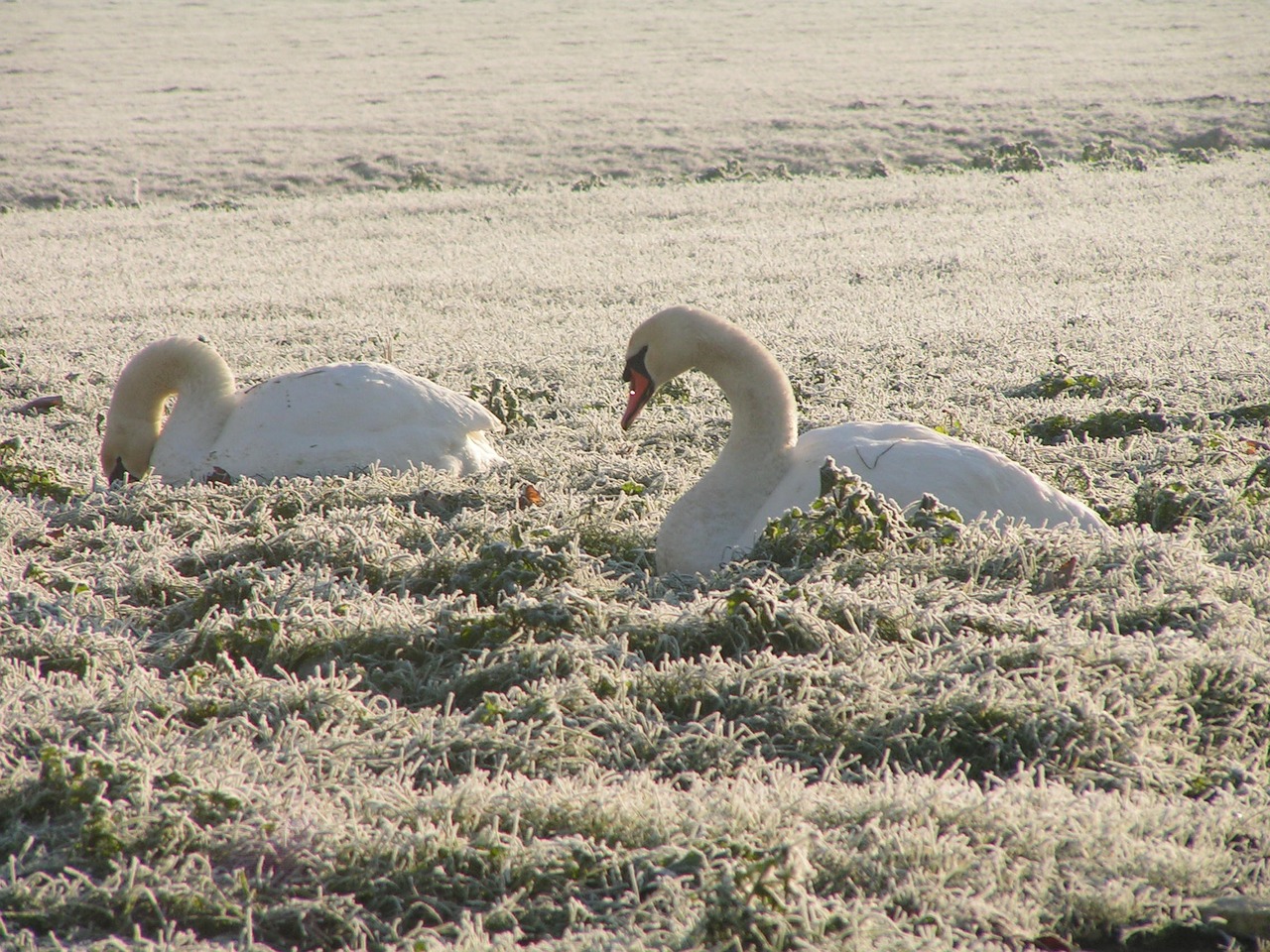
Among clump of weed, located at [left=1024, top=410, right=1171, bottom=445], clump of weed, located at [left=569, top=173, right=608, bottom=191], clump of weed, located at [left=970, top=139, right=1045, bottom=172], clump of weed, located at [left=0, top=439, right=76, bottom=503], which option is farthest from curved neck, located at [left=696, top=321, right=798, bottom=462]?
clump of weed, located at [left=970, top=139, right=1045, bottom=172]

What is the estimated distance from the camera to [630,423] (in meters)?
5.30

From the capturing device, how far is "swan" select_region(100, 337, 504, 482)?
634 cm

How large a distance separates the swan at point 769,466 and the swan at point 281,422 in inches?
62.9

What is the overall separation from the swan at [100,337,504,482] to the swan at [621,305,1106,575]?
62.9 inches

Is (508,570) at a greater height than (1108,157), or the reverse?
(1108,157)

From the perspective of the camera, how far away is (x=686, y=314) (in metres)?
5.12

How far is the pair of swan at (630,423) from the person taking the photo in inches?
191

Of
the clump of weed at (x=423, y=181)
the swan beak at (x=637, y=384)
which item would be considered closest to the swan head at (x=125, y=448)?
the swan beak at (x=637, y=384)

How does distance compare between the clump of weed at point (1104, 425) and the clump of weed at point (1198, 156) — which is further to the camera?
the clump of weed at point (1198, 156)

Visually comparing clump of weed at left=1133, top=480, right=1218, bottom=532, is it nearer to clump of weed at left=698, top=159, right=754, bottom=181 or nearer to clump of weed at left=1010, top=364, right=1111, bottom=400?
clump of weed at left=1010, top=364, right=1111, bottom=400

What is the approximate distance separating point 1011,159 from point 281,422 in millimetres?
18021

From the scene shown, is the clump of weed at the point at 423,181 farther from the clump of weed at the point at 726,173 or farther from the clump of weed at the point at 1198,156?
the clump of weed at the point at 1198,156

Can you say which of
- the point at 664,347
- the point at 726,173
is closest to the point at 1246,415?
A: the point at 664,347

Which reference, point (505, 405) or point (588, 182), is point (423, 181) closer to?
point (588, 182)
